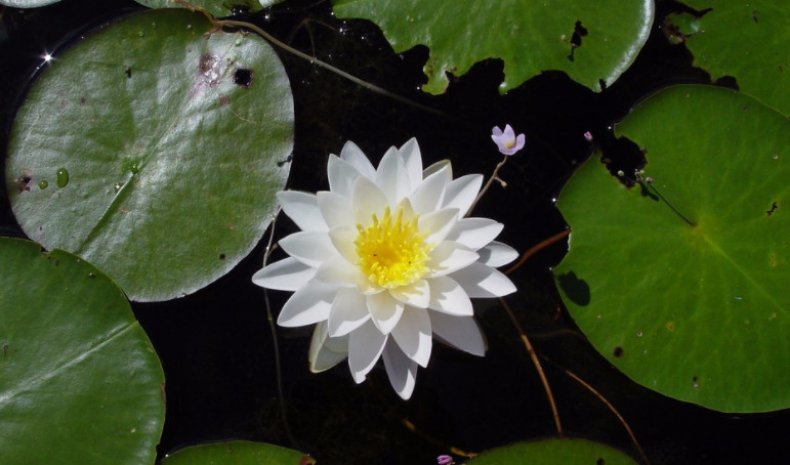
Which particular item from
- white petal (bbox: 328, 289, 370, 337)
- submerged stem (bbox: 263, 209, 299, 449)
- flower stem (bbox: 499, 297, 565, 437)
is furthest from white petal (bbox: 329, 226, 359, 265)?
flower stem (bbox: 499, 297, 565, 437)

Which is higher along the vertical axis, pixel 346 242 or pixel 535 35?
pixel 535 35

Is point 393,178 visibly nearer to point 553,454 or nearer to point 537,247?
point 537,247

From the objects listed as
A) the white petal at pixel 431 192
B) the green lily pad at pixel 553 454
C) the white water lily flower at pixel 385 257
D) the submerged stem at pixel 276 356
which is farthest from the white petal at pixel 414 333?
the submerged stem at pixel 276 356

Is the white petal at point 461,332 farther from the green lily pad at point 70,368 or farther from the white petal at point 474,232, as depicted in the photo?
the green lily pad at point 70,368

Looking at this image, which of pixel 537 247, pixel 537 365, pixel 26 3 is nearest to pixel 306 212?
pixel 537 247

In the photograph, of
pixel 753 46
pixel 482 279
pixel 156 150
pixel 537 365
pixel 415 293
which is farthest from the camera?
pixel 537 365
